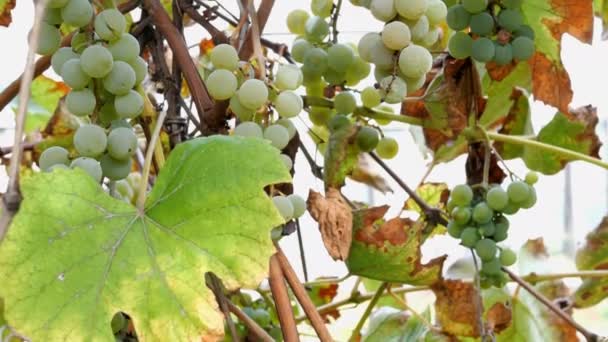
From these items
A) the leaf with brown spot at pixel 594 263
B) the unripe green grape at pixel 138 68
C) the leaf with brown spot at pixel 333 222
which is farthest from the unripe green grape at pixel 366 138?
the leaf with brown spot at pixel 594 263

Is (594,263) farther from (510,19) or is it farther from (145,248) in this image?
(145,248)

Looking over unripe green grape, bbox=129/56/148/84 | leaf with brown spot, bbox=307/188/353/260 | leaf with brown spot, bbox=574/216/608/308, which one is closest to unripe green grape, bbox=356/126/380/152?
leaf with brown spot, bbox=307/188/353/260

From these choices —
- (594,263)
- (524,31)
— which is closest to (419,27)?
(524,31)

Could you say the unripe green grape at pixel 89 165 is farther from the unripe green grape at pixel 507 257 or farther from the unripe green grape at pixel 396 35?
the unripe green grape at pixel 507 257

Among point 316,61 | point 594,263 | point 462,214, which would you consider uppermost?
point 316,61

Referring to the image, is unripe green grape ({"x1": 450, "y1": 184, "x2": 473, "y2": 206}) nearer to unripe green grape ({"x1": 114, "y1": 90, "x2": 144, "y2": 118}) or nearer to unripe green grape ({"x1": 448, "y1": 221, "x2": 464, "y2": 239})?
unripe green grape ({"x1": 448, "y1": 221, "x2": 464, "y2": 239})
